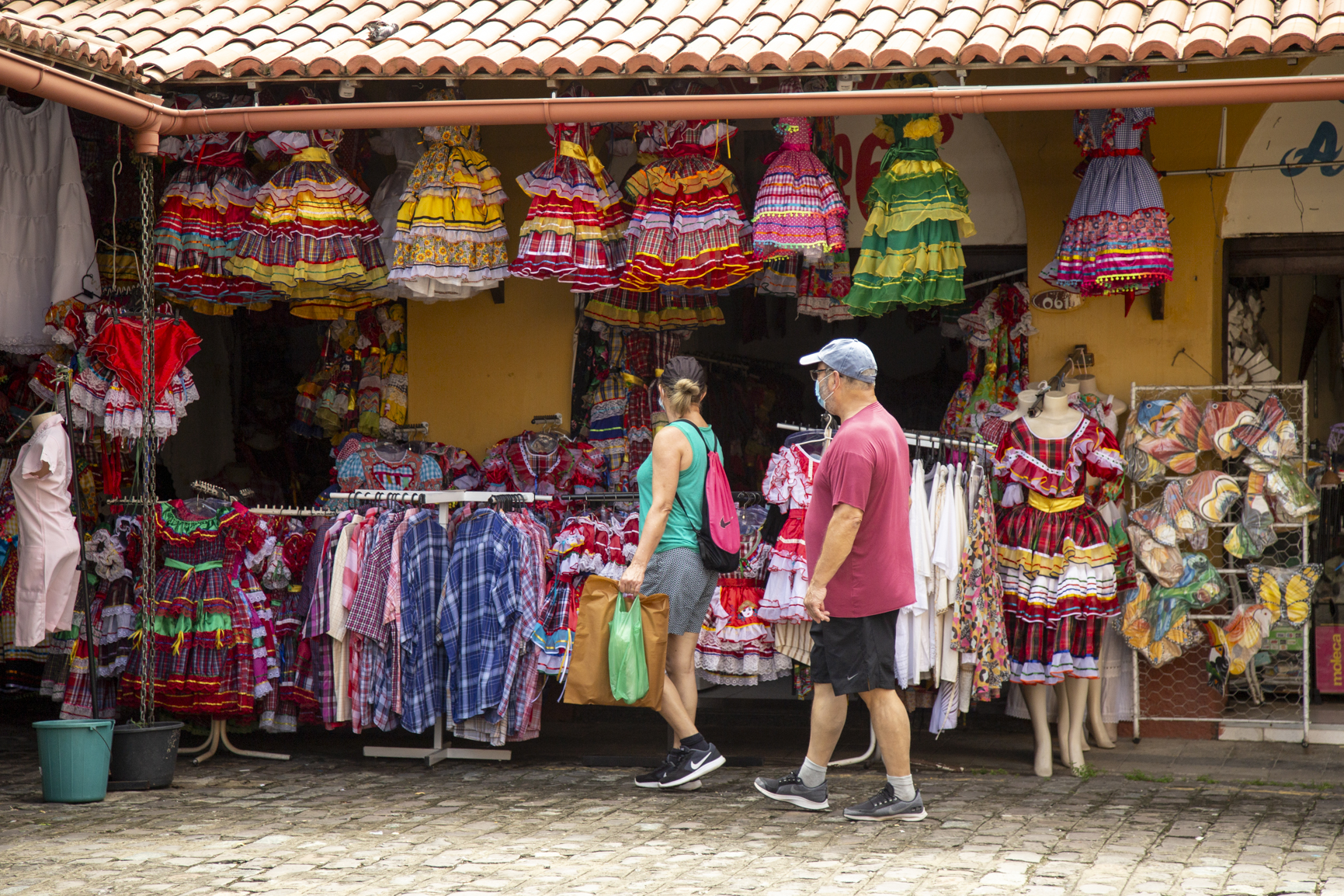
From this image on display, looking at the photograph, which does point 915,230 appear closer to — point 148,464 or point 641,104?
point 641,104

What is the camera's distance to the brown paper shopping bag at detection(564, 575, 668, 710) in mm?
6363

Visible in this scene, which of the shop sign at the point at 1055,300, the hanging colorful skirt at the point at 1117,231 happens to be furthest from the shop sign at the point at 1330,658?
the hanging colorful skirt at the point at 1117,231

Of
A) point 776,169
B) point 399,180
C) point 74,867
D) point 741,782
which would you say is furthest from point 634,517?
point 74,867

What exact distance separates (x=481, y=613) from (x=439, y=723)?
0.69m

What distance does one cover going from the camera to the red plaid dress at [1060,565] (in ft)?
22.7

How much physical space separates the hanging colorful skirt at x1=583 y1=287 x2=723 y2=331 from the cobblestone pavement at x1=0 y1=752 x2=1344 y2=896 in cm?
A: 275

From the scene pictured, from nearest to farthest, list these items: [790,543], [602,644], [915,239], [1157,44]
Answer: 1. [1157,44]
2. [602,644]
3. [790,543]
4. [915,239]

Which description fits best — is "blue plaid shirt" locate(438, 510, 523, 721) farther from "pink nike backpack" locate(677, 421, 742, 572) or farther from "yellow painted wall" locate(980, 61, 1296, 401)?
"yellow painted wall" locate(980, 61, 1296, 401)

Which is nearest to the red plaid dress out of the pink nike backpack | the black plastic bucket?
the pink nike backpack

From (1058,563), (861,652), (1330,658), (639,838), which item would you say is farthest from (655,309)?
(1330,658)

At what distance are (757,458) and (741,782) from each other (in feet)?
9.87

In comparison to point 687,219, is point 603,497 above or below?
below

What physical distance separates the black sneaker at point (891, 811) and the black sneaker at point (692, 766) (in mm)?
808

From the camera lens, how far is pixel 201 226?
768 cm
